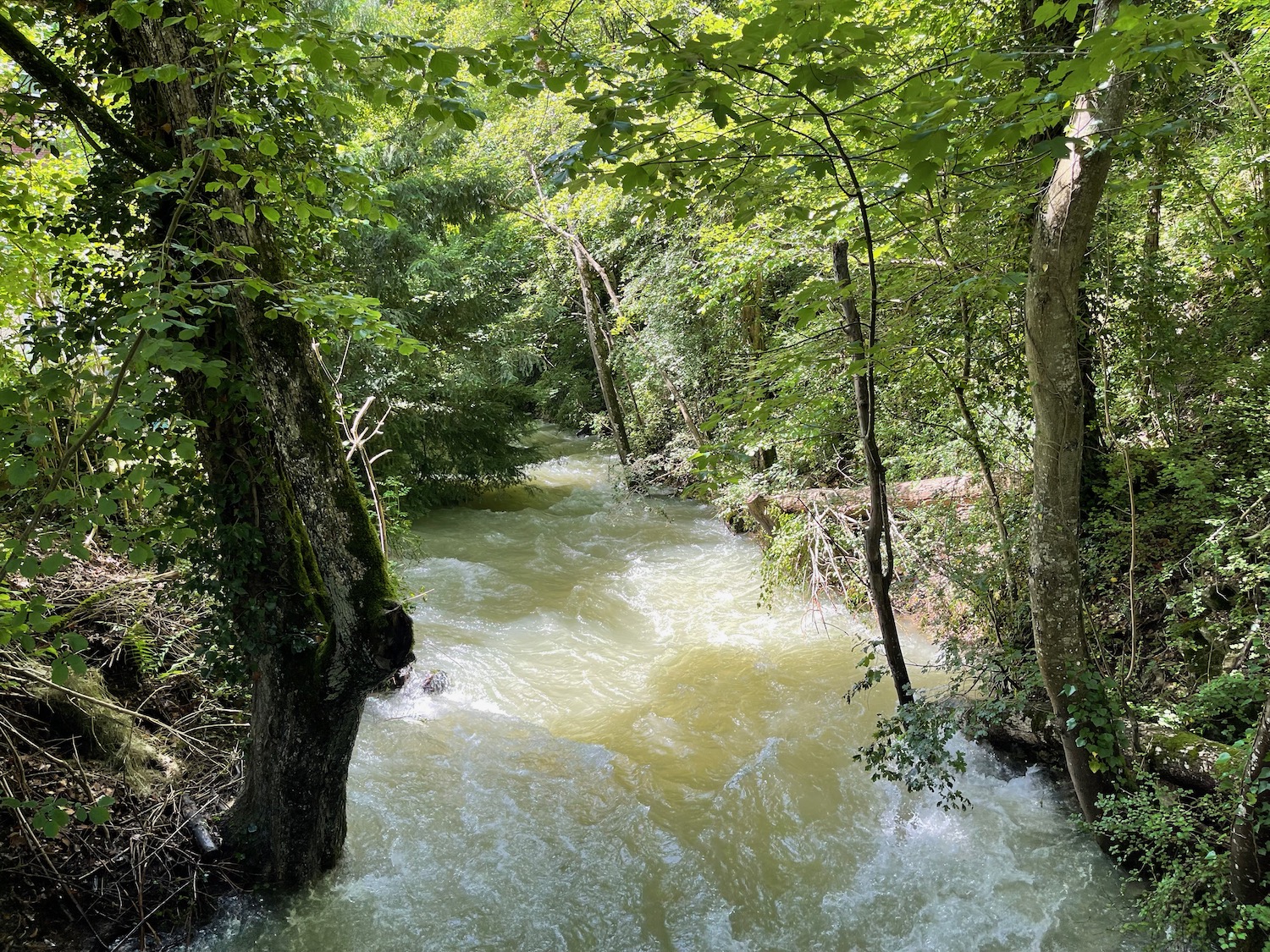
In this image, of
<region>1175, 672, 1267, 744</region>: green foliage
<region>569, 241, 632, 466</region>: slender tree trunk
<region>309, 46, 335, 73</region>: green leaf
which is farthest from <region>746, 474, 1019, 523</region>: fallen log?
<region>569, 241, 632, 466</region>: slender tree trunk

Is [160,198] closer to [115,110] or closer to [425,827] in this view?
[115,110]

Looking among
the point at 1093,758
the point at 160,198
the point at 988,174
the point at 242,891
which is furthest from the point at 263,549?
the point at 1093,758

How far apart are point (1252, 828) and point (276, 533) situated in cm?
388

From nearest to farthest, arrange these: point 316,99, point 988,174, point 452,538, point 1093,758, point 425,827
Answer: point 316,99
point 988,174
point 1093,758
point 425,827
point 452,538

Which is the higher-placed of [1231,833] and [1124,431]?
[1124,431]

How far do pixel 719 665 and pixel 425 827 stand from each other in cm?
274

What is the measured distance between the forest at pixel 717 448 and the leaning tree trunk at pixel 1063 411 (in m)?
0.02

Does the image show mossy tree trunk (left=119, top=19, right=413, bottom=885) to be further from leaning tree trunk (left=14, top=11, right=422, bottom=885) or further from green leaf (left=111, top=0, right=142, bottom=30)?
green leaf (left=111, top=0, right=142, bottom=30)

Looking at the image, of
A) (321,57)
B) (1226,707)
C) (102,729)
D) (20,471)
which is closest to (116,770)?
(102,729)

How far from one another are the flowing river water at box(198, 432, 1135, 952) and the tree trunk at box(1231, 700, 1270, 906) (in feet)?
2.33

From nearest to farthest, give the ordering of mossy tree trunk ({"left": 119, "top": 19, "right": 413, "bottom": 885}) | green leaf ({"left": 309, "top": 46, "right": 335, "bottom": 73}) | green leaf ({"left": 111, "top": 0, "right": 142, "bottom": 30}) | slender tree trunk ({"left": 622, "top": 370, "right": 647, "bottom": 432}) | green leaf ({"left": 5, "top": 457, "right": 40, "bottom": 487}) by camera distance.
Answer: green leaf ({"left": 5, "top": 457, "right": 40, "bottom": 487}), green leaf ({"left": 309, "top": 46, "right": 335, "bottom": 73}), green leaf ({"left": 111, "top": 0, "right": 142, "bottom": 30}), mossy tree trunk ({"left": 119, "top": 19, "right": 413, "bottom": 885}), slender tree trunk ({"left": 622, "top": 370, "right": 647, "bottom": 432})

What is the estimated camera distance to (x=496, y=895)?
11.2ft

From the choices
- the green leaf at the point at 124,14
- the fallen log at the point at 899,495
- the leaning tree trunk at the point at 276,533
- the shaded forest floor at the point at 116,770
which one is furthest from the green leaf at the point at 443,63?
the fallen log at the point at 899,495

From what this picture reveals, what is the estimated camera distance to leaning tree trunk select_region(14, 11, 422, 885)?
2621 mm
